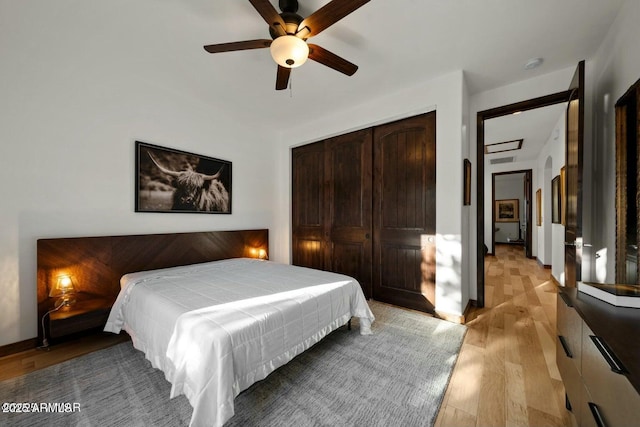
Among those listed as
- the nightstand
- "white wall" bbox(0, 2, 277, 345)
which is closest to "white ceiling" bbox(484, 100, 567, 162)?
"white wall" bbox(0, 2, 277, 345)

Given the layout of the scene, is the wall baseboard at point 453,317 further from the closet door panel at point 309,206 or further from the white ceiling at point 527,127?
the white ceiling at point 527,127

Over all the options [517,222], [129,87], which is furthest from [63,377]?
[517,222]

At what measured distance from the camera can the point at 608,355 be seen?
80cm

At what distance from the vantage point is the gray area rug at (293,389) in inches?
55.2

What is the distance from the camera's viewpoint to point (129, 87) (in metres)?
2.69

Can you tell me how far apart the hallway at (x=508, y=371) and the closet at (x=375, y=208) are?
727 mm

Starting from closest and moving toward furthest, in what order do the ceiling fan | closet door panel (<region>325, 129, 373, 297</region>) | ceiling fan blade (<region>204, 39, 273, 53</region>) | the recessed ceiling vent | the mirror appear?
the ceiling fan
the mirror
ceiling fan blade (<region>204, 39, 273, 53</region>)
closet door panel (<region>325, 129, 373, 297</region>)
the recessed ceiling vent

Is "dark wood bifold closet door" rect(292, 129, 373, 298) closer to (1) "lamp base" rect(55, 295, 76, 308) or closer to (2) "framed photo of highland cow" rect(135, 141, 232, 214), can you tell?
(2) "framed photo of highland cow" rect(135, 141, 232, 214)

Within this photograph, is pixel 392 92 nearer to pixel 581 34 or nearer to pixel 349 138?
pixel 349 138

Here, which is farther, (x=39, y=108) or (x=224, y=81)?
(x=224, y=81)

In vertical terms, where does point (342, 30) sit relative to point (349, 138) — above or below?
above

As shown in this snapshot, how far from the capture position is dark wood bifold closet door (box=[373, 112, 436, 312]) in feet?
9.41

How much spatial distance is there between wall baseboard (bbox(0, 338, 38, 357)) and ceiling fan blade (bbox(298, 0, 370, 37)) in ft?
11.4

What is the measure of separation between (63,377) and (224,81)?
3014mm
